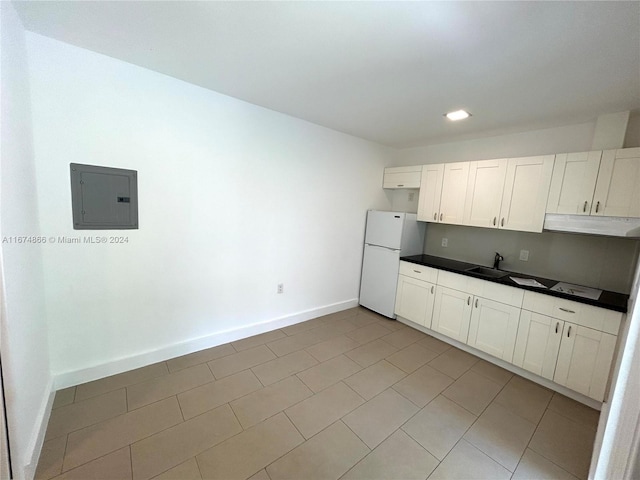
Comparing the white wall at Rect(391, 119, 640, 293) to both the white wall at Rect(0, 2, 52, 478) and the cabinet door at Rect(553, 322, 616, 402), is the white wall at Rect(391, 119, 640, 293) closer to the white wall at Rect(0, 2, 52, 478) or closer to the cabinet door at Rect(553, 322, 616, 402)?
the cabinet door at Rect(553, 322, 616, 402)

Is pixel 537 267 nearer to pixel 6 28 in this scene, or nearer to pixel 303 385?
pixel 303 385

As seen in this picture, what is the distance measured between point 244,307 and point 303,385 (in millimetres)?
1089

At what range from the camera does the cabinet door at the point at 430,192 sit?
129 inches

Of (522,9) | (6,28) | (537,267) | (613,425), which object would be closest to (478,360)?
(537,267)

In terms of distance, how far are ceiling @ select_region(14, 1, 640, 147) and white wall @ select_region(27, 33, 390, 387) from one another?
0.27 metres

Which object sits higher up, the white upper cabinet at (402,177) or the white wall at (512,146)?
the white wall at (512,146)

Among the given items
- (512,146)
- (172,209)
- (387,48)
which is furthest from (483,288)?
(172,209)

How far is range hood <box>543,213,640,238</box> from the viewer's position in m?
2.05

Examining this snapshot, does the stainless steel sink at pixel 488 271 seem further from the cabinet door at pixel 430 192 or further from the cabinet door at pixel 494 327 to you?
the cabinet door at pixel 430 192

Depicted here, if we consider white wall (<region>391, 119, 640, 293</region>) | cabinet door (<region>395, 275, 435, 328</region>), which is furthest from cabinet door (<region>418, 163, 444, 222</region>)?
cabinet door (<region>395, 275, 435, 328</region>)

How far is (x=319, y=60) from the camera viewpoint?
1.74 meters

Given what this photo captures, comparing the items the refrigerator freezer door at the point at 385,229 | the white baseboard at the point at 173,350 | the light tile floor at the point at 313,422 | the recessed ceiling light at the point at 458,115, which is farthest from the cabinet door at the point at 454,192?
the white baseboard at the point at 173,350

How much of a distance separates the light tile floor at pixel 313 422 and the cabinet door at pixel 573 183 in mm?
1692

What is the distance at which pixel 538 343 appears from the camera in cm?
236
